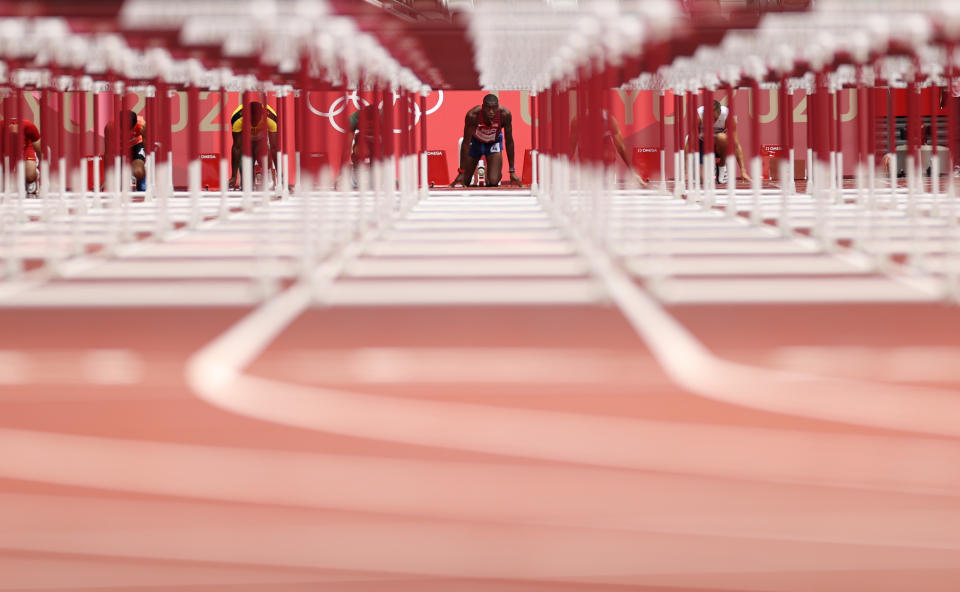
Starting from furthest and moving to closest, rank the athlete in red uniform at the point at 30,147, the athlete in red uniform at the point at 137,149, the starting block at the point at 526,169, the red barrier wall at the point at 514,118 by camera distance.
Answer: the starting block at the point at 526,169
the red barrier wall at the point at 514,118
the athlete in red uniform at the point at 137,149
the athlete in red uniform at the point at 30,147

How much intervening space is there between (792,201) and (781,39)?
27.5 feet

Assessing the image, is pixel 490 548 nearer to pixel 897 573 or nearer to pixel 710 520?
pixel 710 520

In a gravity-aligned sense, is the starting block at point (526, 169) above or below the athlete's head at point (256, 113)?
below

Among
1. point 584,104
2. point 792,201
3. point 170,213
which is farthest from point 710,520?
point 792,201

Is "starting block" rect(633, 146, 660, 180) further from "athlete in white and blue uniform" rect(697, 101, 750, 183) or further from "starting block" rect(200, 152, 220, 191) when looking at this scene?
"starting block" rect(200, 152, 220, 191)

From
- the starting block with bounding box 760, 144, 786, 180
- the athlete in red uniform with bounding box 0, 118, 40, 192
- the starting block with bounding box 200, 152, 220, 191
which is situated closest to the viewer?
the athlete in red uniform with bounding box 0, 118, 40, 192

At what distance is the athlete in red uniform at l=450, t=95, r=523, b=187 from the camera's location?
1953cm

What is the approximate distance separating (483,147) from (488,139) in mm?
284

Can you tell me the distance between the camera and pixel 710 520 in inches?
96.6

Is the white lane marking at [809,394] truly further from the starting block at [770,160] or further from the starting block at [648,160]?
the starting block at [770,160]

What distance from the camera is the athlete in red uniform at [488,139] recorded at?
1953 centimetres

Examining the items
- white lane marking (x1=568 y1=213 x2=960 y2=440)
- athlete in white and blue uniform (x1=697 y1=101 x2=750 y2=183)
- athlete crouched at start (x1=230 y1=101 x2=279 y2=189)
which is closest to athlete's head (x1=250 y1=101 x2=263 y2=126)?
athlete crouched at start (x1=230 y1=101 x2=279 y2=189)

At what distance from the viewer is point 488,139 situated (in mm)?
20094

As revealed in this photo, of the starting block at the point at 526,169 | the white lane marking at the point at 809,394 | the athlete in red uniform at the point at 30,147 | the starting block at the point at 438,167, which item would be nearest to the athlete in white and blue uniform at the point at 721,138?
the starting block at the point at 526,169
